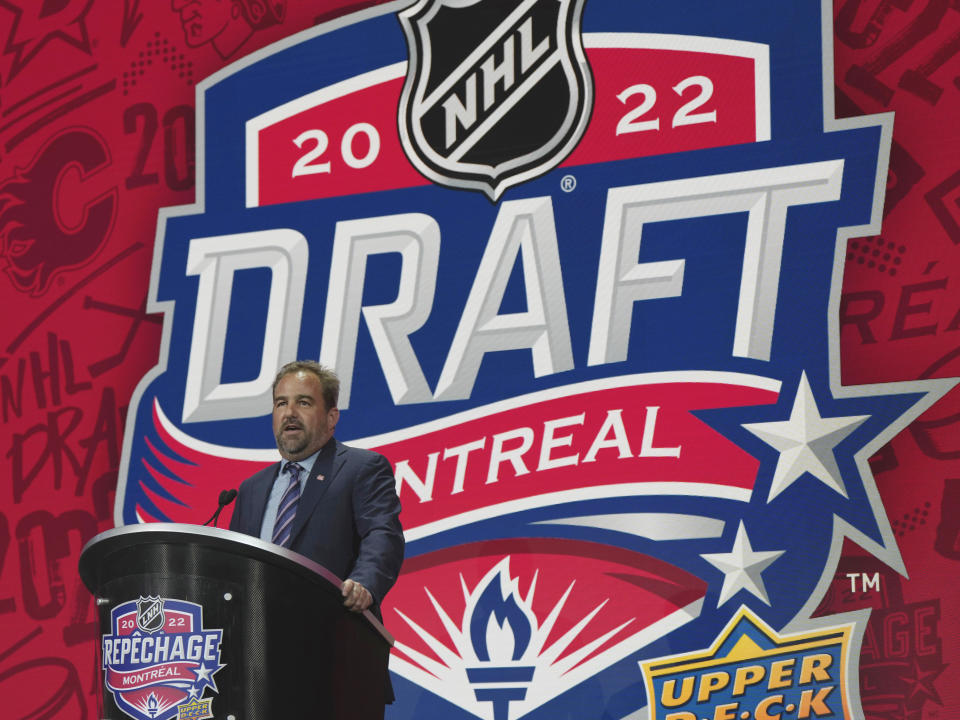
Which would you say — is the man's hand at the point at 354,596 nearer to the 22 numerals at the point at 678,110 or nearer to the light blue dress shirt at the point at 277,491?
the light blue dress shirt at the point at 277,491

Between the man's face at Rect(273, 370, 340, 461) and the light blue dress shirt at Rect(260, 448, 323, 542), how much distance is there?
22 millimetres

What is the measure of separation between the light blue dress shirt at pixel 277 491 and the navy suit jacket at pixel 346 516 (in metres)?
0.01

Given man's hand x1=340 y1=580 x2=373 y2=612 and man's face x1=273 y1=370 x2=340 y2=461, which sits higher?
man's face x1=273 y1=370 x2=340 y2=461

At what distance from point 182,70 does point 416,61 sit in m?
0.92

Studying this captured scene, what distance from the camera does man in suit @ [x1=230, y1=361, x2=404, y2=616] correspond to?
2533 millimetres

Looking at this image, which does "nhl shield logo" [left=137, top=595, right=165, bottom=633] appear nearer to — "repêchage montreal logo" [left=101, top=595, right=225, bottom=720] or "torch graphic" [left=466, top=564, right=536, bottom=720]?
"repêchage montreal logo" [left=101, top=595, right=225, bottom=720]

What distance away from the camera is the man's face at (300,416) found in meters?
2.72

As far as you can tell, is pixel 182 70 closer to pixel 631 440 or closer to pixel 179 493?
pixel 179 493

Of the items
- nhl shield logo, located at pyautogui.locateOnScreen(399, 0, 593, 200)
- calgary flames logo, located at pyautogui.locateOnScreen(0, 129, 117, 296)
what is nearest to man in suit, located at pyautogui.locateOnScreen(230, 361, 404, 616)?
nhl shield logo, located at pyautogui.locateOnScreen(399, 0, 593, 200)

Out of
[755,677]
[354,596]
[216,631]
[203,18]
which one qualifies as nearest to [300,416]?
[354,596]

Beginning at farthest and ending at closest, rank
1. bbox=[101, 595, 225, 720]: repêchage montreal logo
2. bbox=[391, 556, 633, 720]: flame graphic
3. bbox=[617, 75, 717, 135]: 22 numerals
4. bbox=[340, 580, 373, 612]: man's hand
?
bbox=[617, 75, 717, 135]: 22 numerals, bbox=[391, 556, 633, 720]: flame graphic, bbox=[340, 580, 373, 612]: man's hand, bbox=[101, 595, 225, 720]: repêchage montreal logo

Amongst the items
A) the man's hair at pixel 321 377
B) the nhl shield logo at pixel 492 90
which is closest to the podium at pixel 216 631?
the man's hair at pixel 321 377

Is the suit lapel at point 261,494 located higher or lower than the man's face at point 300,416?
lower

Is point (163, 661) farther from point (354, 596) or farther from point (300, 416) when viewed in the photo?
point (300, 416)
